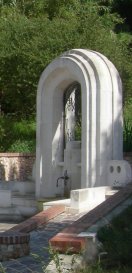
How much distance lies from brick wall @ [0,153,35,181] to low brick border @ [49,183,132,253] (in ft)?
25.9

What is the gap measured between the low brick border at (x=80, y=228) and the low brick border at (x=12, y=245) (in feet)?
2.11

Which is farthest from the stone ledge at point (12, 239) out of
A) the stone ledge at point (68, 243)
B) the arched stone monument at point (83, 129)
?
the arched stone monument at point (83, 129)

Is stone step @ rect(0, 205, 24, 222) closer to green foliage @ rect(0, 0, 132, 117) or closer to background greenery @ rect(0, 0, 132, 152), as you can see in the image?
background greenery @ rect(0, 0, 132, 152)

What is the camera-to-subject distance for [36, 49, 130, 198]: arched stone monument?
1481 centimetres

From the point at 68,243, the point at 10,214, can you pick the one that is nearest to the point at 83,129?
the point at 10,214

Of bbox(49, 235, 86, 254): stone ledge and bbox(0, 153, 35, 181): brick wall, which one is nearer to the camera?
bbox(49, 235, 86, 254): stone ledge

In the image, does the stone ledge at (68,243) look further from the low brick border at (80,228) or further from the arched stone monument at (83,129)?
the arched stone monument at (83,129)

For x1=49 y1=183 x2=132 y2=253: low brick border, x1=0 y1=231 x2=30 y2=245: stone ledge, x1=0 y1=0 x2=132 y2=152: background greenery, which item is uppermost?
x1=0 y1=0 x2=132 y2=152: background greenery

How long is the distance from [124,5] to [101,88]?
69.0ft

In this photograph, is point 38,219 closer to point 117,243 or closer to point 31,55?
point 117,243

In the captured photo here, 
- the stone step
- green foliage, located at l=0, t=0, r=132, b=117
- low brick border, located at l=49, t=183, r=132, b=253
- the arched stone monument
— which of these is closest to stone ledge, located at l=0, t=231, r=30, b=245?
low brick border, located at l=49, t=183, r=132, b=253

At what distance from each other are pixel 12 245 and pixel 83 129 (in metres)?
5.93

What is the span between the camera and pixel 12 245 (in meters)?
9.48

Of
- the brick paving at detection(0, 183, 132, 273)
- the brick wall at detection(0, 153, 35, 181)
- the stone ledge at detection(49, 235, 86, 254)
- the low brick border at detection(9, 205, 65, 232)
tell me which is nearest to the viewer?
the stone ledge at detection(49, 235, 86, 254)
